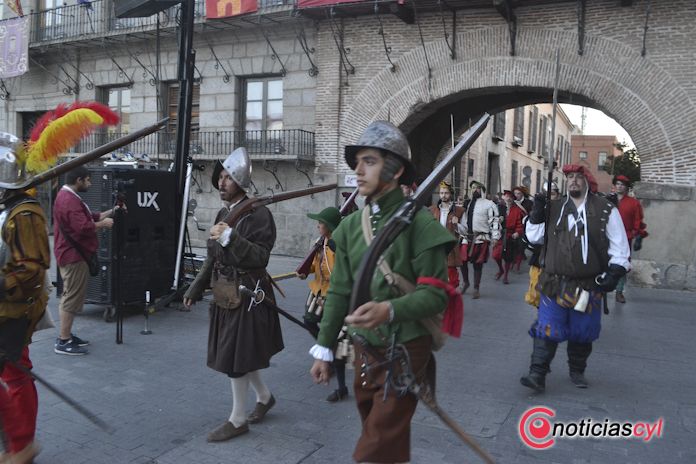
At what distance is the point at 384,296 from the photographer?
9.11ft

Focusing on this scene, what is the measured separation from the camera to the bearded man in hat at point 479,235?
1014 centimetres

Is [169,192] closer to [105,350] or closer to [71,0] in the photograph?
[105,350]

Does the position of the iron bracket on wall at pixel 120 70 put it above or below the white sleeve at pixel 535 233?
above

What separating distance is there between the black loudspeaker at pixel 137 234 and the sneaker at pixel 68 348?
1.36m

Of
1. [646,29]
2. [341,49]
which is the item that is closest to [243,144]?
[341,49]

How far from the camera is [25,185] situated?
3611mm

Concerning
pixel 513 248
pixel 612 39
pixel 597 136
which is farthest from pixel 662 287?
pixel 597 136

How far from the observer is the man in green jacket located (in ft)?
8.55

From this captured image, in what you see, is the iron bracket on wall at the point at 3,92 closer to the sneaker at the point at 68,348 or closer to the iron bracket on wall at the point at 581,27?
the sneaker at the point at 68,348

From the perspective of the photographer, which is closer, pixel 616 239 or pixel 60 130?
pixel 60 130

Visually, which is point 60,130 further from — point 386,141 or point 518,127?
point 518,127

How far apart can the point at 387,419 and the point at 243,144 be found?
1438 centimetres

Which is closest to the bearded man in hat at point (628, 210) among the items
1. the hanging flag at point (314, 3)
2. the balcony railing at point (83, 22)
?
the hanging flag at point (314, 3)

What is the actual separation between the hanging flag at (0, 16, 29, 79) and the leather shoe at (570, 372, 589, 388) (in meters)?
18.8
